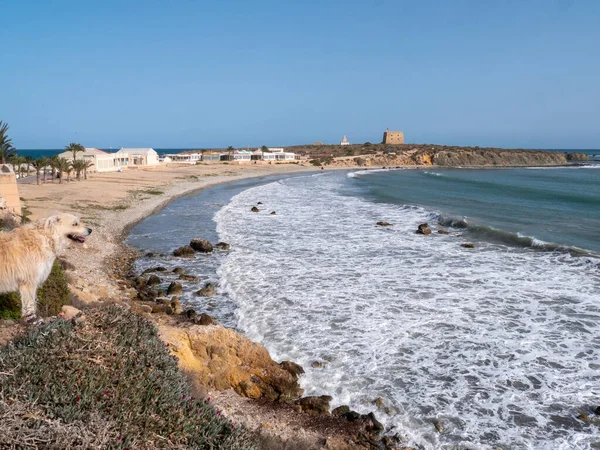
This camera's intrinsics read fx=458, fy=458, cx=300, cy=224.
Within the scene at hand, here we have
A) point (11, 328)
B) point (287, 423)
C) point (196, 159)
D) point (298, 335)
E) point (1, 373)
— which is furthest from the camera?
point (196, 159)

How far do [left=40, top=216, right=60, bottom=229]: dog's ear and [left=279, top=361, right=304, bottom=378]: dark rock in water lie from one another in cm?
445

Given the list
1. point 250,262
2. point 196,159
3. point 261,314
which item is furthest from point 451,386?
point 196,159

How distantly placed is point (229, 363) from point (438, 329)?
210 inches

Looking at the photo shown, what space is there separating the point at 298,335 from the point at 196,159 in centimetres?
8615

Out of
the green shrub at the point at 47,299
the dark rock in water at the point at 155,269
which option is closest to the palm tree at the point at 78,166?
the dark rock in water at the point at 155,269

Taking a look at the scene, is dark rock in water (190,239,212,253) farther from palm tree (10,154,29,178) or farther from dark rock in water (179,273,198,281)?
palm tree (10,154,29,178)

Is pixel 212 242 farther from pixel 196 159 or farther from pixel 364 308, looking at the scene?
pixel 196 159

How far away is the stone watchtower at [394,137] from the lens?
153 meters

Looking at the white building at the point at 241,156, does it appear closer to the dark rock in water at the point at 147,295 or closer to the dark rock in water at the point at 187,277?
the dark rock in water at the point at 187,277

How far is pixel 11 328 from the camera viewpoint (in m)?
6.02

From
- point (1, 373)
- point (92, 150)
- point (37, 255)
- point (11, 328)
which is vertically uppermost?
point (92, 150)

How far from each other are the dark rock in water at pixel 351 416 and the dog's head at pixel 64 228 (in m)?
4.81

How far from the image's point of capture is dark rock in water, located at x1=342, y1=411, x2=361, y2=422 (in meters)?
7.17

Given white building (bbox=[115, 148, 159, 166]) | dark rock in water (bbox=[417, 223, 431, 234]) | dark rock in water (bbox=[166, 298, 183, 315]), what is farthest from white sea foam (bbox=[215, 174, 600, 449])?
white building (bbox=[115, 148, 159, 166])
